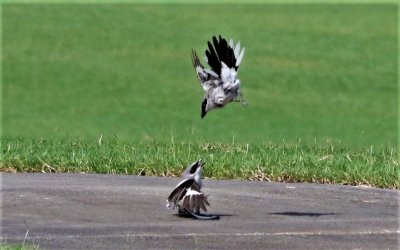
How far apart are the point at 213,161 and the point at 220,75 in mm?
3110

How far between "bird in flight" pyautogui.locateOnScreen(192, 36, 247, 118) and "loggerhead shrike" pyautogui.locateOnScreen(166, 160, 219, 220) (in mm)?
448

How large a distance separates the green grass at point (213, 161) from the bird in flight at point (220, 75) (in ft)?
8.77

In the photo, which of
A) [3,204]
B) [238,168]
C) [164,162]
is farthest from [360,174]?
[3,204]

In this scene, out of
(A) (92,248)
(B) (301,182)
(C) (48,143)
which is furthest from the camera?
(C) (48,143)

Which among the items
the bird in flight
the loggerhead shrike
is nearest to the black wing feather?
the bird in flight

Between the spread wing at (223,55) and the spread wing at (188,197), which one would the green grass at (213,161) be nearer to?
the spread wing at (188,197)

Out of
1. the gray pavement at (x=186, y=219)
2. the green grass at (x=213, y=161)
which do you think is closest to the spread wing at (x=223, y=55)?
the gray pavement at (x=186, y=219)

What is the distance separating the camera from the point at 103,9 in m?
25.7

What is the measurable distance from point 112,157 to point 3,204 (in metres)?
2.77

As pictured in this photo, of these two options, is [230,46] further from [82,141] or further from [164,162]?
[82,141]

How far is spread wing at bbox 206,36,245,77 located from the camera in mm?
8078

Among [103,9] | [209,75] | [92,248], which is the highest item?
[103,9]

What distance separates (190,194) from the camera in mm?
8242

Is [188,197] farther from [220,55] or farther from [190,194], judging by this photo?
[220,55]
